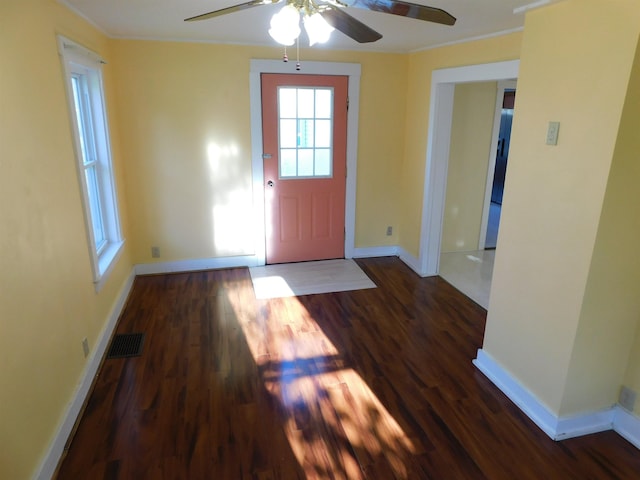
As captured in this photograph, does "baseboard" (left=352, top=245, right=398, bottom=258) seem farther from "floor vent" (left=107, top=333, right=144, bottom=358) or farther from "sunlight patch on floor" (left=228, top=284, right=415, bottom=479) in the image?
"floor vent" (left=107, top=333, right=144, bottom=358)

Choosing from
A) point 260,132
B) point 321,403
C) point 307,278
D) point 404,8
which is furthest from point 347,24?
point 307,278

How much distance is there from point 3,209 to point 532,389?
2733 millimetres

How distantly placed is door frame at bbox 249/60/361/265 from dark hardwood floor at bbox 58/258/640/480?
109 centimetres

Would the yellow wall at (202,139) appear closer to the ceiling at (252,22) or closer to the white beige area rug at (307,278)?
the ceiling at (252,22)

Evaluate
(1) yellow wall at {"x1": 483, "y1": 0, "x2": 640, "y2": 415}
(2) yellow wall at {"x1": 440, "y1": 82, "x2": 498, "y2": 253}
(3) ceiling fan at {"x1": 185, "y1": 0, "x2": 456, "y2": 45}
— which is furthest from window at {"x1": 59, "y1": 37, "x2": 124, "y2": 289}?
(2) yellow wall at {"x1": 440, "y1": 82, "x2": 498, "y2": 253}

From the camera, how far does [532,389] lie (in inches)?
95.6

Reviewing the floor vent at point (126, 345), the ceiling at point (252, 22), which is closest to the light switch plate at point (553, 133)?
the ceiling at point (252, 22)

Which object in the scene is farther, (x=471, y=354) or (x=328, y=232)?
(x=328, y=232)

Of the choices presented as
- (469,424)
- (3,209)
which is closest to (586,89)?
(469,424)

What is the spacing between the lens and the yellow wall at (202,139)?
387cm

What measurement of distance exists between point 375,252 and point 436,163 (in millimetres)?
1291

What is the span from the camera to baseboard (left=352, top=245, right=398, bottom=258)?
487 centimetres

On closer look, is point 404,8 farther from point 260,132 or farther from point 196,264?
point 196,264

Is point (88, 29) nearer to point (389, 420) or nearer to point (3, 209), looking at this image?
point (3, 209)
